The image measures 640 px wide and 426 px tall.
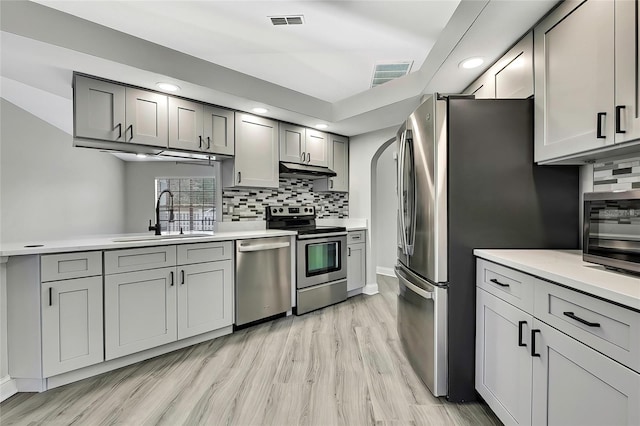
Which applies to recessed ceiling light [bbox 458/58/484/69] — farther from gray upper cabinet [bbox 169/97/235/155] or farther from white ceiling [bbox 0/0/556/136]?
gray upper cabinet [bbox 169/97/235/155]

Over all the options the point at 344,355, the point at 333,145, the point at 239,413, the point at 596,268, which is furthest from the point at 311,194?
the point at 596,268

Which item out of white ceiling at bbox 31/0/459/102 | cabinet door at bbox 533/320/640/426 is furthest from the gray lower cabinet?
white ceiling at bbox 31/0/459/102

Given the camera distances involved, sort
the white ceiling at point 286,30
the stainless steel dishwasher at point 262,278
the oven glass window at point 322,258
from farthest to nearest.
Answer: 1. the oven glass window at point 322,258
2. the stainless steel dishwasher at point 262,278
3. the white ceiling at point 286,30

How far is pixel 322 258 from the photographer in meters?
3.65

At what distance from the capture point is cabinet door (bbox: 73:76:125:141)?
2201 millimetres

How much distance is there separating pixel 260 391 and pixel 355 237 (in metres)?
2.49

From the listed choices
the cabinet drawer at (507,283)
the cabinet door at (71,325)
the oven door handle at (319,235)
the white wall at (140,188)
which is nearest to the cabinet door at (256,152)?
the oven door handle at (319,235)

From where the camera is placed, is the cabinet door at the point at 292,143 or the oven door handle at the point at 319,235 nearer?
the oven door handle at the point at 319,235

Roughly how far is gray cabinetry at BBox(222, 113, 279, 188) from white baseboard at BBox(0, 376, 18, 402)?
2.17 meters

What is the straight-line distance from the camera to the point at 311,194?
4.34 m

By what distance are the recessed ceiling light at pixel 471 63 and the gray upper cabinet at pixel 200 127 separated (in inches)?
87.1

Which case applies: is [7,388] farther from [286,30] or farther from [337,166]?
[337,166]

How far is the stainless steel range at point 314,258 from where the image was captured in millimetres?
3410

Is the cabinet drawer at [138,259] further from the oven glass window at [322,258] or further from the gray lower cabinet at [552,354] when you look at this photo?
the gray lower cabinet at [552,354]
